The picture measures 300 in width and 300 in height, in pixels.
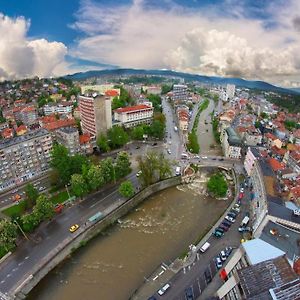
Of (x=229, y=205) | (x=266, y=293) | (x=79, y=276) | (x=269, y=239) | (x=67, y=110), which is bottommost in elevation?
(x=79, y=276)

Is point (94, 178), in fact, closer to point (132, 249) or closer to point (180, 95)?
point (132, 249)

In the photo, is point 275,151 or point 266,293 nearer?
point 266,293

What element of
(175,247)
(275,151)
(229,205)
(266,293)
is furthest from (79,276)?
(275,151)

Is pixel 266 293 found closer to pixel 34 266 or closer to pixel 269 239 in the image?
pixel 269 239

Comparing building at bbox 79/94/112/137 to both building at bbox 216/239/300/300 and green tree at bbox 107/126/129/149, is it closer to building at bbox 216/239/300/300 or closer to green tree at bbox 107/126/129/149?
green tree at bbox 107/126/129/149

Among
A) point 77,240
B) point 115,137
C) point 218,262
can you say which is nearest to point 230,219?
point 218,262

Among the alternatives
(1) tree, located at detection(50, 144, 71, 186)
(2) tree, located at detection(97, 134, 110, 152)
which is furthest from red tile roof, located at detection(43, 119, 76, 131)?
(1) tree, located at detection(50, 144, 71, 186)

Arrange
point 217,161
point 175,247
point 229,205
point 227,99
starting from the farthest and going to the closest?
point 227,99 < point 217,161 < point 229,205 < point 175,247

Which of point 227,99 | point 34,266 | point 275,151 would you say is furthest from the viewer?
point 227,99

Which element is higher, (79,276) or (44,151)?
(44,151)
